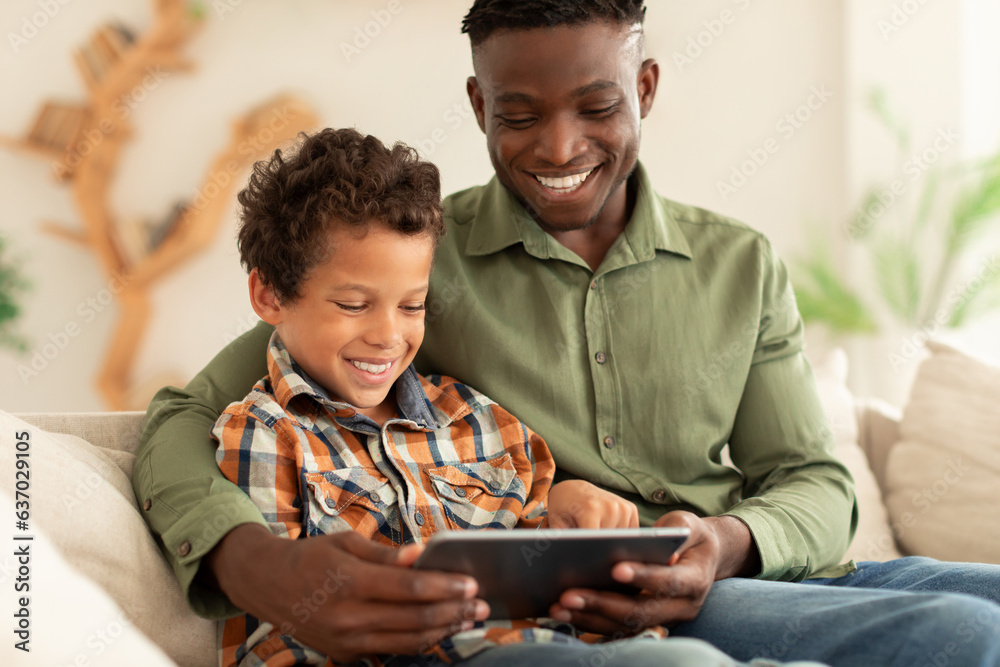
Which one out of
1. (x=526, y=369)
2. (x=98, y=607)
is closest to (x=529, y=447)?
(x=526, y=369)

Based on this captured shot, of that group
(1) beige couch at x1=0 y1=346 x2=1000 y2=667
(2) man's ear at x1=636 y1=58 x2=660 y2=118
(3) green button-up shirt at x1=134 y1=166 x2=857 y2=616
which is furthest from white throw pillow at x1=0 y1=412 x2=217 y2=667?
(2) man's ear at x1=636 y1=58 x2=660 y2=118

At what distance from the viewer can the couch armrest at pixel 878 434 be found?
7.92ft

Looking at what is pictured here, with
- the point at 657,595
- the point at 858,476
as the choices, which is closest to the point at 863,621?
the point at 657,595

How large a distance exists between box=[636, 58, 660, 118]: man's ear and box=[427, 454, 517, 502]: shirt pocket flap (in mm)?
762

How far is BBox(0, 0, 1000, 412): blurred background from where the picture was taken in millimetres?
3918

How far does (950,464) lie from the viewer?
84.1 inches

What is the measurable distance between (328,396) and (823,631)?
2.58 ft

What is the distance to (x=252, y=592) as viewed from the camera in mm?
1100

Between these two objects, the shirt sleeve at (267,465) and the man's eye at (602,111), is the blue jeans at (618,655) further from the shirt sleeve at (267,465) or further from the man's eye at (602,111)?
the man's eye at (602,111)

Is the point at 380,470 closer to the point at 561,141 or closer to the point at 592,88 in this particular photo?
the point at 561,141

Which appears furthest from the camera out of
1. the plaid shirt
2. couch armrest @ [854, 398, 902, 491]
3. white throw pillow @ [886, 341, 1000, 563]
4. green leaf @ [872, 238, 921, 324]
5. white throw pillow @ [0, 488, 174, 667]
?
→ green leaf @ [872, 238, 921, 324]

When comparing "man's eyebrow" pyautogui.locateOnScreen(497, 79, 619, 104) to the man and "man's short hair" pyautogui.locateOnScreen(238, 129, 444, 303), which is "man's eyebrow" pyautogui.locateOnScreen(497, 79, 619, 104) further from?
"man's short hair" pyautogui.locateOnScreen(238, 129, 444, 303)

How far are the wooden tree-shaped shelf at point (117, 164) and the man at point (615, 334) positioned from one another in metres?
2.58

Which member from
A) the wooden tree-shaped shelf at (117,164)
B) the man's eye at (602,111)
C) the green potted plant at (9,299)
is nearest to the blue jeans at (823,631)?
the man's eye at (602,111)
